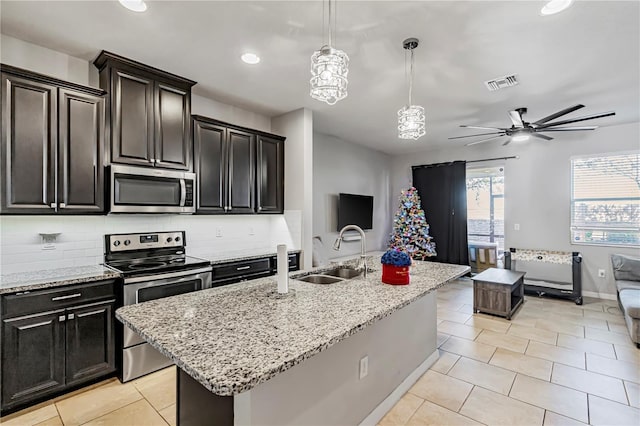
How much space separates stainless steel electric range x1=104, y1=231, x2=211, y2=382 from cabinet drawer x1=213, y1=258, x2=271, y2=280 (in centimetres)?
15

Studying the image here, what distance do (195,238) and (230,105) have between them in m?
1.76

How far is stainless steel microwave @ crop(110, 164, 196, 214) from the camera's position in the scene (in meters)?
2.73

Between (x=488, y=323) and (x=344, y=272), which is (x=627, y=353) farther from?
(x=344, y=272)

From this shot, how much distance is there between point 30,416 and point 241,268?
6.19 ft

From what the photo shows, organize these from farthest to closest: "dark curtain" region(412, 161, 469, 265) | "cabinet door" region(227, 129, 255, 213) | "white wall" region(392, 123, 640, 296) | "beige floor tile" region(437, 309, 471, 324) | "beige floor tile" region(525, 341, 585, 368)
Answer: "dark curtain" region(412, 161, 469, 265)
"white wall" region(392, 123, 640, 296)
"beige floor tile" region(437, 309, 471, 324)
"cabinet door" region(227, 129, 255, 213)
"beige floor tile" region(525, 341, 585, 368)

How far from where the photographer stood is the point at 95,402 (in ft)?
7.51

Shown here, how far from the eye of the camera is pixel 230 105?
402 centimetres

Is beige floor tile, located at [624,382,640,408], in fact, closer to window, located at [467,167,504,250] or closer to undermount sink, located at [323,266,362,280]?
undermount sink, located at [323,266,362,280]

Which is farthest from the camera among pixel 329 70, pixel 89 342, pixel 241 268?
pixel 241 268

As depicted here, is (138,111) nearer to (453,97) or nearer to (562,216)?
(453,97)

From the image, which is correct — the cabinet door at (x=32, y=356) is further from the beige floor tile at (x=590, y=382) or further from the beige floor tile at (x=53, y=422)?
the beige floor tile at (x=590, y=382)

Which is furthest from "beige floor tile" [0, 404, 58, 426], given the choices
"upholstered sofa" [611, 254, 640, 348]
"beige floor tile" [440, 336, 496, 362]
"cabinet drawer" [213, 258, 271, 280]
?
"upholstered sofa" [611, 254, 640, 348]

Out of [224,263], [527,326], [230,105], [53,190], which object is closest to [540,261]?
[527,326]

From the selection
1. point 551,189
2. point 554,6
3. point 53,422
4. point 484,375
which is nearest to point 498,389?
point 484,375
